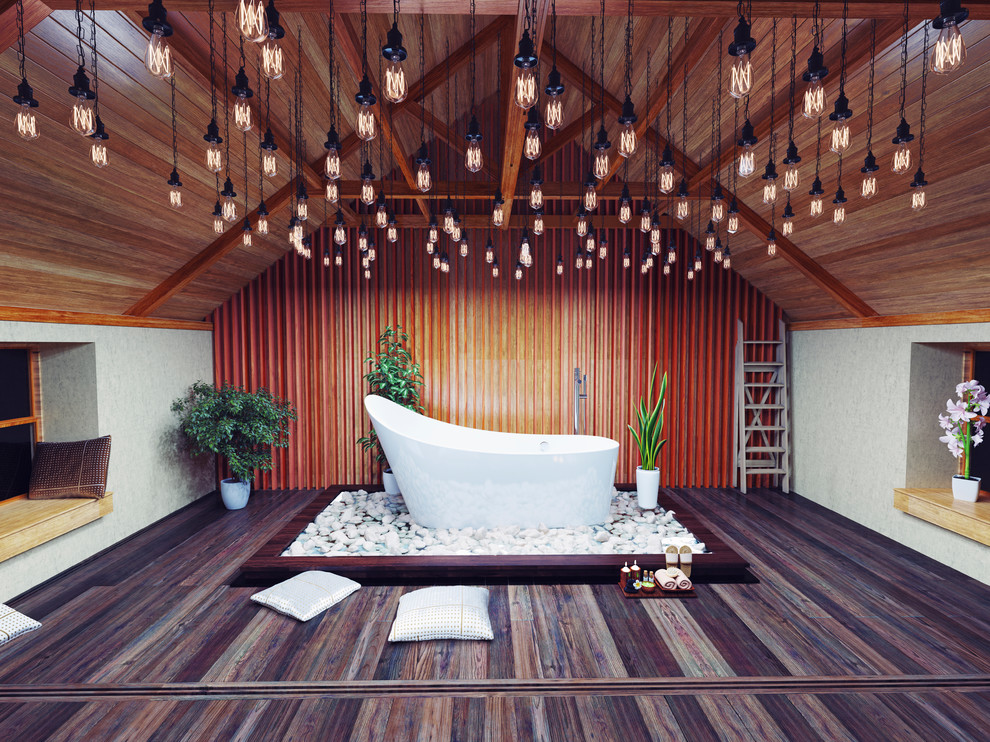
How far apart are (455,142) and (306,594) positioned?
166 inches

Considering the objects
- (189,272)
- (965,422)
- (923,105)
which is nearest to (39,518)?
(189,272)

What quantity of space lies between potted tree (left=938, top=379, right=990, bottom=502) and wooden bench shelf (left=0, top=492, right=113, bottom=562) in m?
6.01

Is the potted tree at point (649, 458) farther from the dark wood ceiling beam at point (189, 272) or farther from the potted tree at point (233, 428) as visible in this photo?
the dark wood ceiling beam at point (189, 272)

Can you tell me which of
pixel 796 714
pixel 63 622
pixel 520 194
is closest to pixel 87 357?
pixel 63 622

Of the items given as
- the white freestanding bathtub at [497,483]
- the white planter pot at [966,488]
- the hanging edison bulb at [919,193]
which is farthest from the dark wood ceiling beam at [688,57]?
the white planter pot at [966,488]

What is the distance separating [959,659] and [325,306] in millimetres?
5451

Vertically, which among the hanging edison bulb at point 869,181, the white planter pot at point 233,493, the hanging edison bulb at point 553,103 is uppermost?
the hanging edison bulb at point 553,103

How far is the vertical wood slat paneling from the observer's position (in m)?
5.45

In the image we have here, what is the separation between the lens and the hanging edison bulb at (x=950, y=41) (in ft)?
3.92

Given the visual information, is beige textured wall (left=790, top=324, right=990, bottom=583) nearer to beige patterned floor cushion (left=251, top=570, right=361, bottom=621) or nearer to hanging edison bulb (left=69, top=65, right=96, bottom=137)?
beige patterned floor cushion (left=251, top=570, right=361, bottom=621)

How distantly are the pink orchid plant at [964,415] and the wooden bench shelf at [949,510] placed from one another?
291 millimetres

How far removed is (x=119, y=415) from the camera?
4023mm

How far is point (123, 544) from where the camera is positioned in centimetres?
390

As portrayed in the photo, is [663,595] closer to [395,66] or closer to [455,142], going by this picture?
[395,66]
